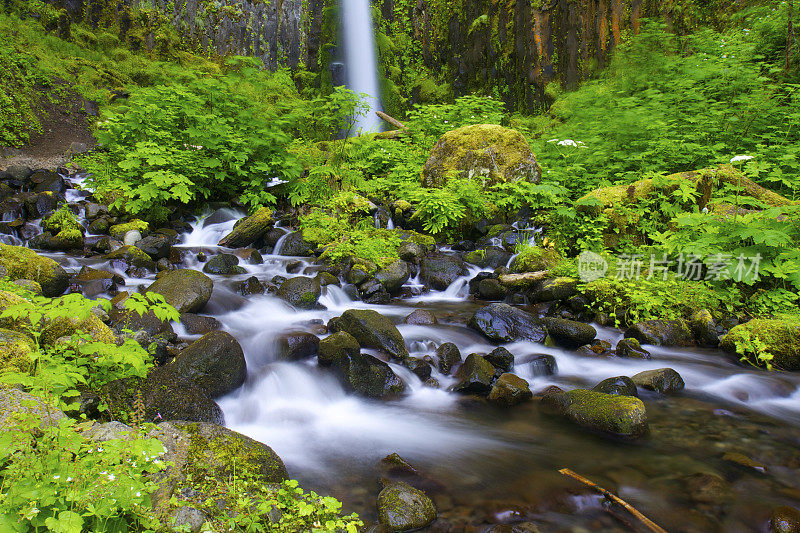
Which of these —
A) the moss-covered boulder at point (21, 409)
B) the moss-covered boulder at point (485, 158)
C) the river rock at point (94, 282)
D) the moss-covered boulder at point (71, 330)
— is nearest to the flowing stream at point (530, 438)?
the moss-covered boulder at point (71, 330)

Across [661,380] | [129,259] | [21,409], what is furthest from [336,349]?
[129,259]

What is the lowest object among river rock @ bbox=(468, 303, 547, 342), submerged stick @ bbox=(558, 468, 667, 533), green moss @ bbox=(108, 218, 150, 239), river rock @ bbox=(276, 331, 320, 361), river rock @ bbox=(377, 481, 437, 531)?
river rock @ bbox=(468, 303, 547, 342)

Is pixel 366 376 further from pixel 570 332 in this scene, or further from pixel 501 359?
pixel 570 332

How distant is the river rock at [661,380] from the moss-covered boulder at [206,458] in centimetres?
397

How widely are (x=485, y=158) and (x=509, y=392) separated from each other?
22.2 feet

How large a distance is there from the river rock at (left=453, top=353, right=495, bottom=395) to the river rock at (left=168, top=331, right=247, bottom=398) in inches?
92.7

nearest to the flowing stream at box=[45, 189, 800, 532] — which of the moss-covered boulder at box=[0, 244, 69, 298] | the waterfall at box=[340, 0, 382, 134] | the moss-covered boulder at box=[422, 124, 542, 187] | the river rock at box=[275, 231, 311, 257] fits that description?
the moss-covered boulder at box=[0, 244, 69, 298]

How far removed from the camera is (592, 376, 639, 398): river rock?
15.1ft

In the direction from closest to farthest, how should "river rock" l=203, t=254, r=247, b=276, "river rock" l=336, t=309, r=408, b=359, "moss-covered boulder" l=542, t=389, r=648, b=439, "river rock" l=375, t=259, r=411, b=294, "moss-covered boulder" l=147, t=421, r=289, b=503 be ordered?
"moss-covered boulder" l=147, t=421, r=289, b=503, "moss-covered boulder" l=542, t=389, r=648, b=439, "river rock" l=336, t=309, r=408, b=359, "river rock" l=375, t=259, r=411, b=294, "river rock" l=203, t=254, r=247, b=276

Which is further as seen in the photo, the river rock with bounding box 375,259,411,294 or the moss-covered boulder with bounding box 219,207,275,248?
the moss-covered boulder with bounding box 219,207,275,248

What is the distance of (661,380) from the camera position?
16.1 ft

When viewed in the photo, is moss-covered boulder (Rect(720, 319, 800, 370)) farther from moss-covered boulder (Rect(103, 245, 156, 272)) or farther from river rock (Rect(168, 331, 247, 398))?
moss-covered boulder (Rect(103, 245, 156, 272))

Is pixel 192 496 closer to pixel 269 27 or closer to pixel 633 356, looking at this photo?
pixel 633 356

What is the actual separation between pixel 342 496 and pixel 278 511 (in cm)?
98
